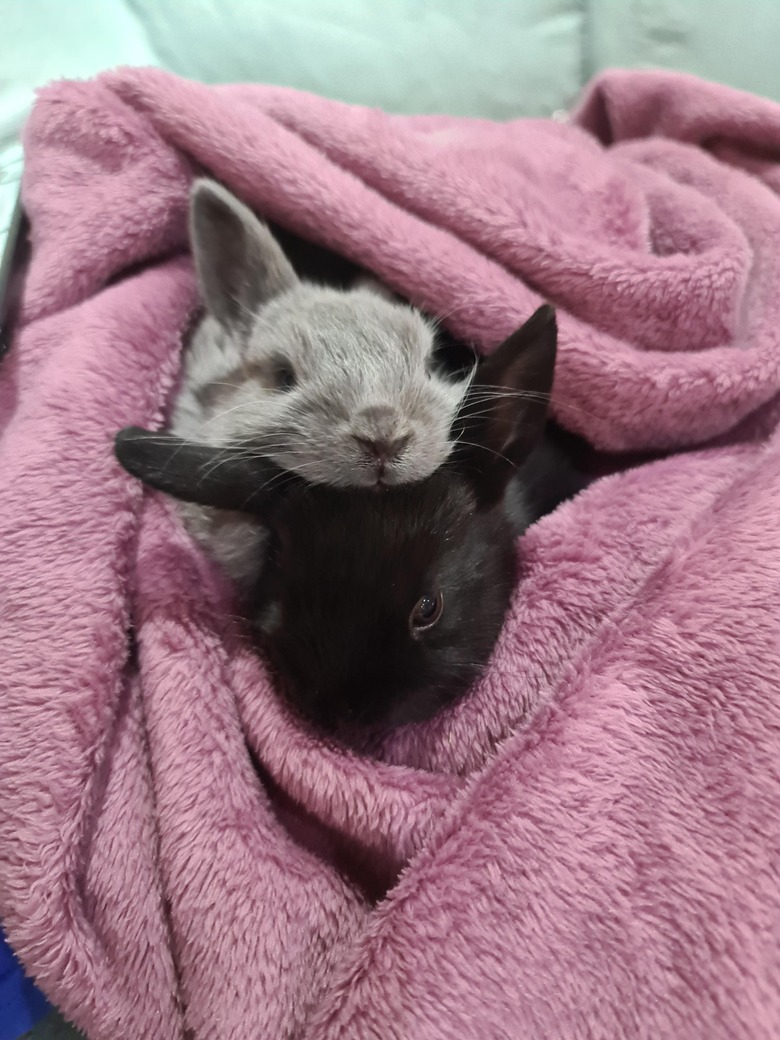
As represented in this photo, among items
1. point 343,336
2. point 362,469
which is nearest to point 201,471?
point 362,469

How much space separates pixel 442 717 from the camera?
102 cm

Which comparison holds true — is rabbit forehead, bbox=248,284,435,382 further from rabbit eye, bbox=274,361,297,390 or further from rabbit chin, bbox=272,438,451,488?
rabbit chin, bbox=272,438,451,488

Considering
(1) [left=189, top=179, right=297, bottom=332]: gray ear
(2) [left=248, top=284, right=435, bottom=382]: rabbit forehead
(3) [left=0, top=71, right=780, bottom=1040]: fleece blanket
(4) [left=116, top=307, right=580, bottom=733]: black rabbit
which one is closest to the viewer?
(3) [left=0, top=71, right=780, bottom=1040]: fleece blanket

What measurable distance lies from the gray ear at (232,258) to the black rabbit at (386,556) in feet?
1.36

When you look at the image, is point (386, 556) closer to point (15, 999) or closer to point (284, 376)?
point (284, 376)

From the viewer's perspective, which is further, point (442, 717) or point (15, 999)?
point (442, 717)

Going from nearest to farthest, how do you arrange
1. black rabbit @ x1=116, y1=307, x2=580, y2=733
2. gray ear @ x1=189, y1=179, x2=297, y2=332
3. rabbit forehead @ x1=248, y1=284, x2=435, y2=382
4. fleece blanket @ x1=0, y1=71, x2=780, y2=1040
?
fleece blanket @ x1=0, y1=71, x2=780, y2=1040
black rabbit @ x1=116, y1=307, x2=580, y2=733
rabbit forehead @ x1=248, y1=284, x2=435, y2=382
gray ear @ x1=189, y1=179, x2=297, y2=332

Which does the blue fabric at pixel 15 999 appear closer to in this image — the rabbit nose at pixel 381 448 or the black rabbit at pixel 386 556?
the black rabbit at pixel 386 556

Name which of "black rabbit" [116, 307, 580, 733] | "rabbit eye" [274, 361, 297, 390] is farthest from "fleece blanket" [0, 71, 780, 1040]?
"rabbit eye" [274, 361, 297, 390]

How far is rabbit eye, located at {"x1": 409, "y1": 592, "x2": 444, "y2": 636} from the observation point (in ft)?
3.26

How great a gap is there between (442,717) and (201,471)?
461 mm

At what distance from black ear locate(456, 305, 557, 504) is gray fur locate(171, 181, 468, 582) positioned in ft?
0.14

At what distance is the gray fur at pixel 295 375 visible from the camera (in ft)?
3.38

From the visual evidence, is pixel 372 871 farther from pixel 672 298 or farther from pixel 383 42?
pixel 383 42
